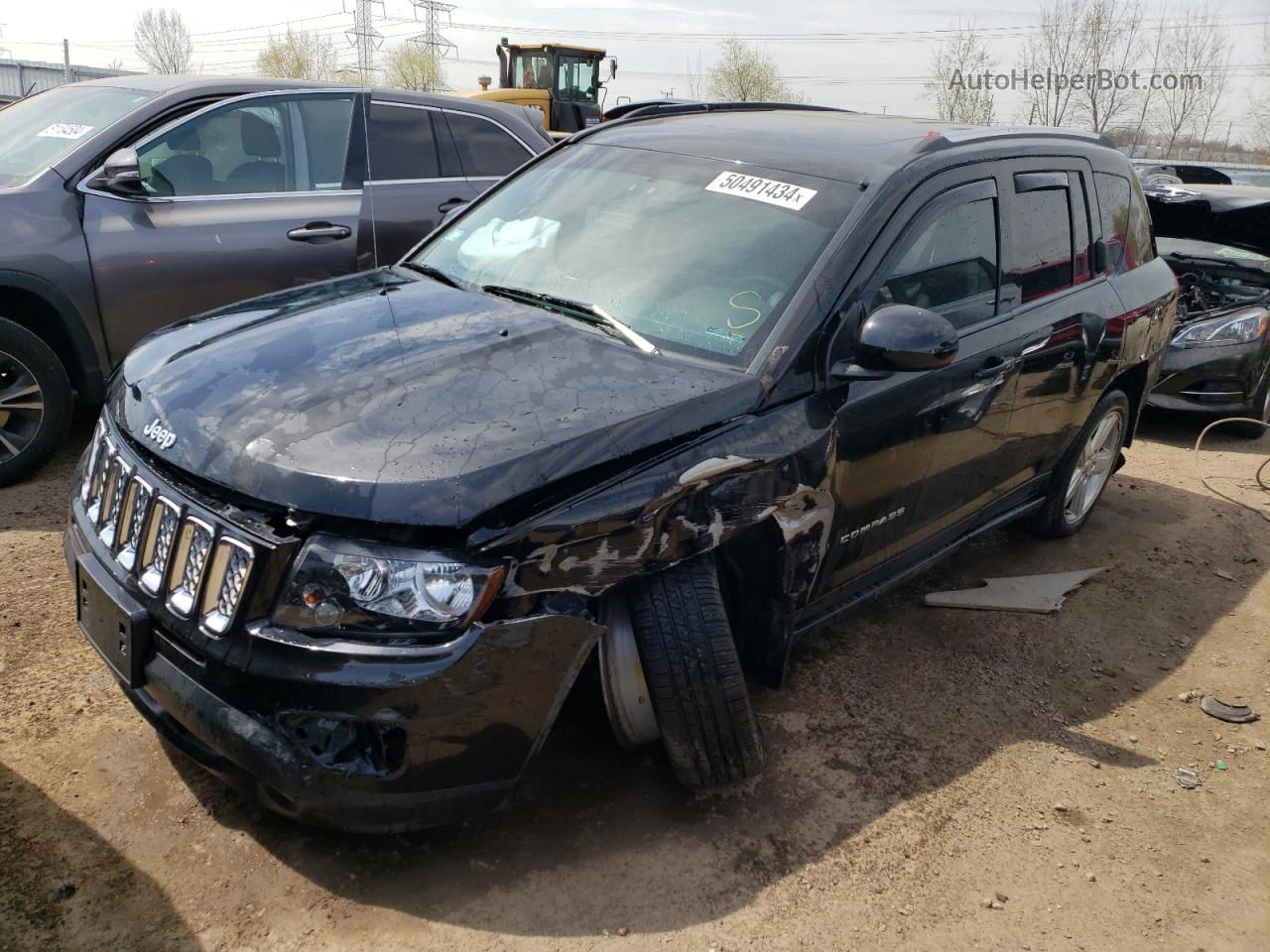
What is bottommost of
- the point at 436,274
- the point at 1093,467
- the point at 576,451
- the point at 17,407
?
the point at 1093,467

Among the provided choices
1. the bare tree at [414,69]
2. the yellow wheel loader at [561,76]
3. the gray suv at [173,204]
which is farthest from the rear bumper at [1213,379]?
the bare tree at [414,69]

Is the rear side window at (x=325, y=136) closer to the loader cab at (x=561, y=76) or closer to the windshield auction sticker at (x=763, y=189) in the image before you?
the windshield auction sticker at (x=763, y=189)

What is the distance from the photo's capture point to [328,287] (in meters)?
3.44

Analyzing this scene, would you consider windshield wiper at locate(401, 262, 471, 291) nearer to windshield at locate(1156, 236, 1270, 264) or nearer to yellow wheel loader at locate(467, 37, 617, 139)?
windshield at locate(1156, 236, 1270, 264)

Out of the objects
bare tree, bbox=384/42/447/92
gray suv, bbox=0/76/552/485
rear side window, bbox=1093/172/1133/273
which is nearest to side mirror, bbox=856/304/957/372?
rear side window, bbox=1093/172/1133/273

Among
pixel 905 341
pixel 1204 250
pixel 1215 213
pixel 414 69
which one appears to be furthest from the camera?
pixel 414 69

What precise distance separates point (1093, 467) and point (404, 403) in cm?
379

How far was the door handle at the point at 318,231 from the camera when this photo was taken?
5156 mm

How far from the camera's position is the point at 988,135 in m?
3.70

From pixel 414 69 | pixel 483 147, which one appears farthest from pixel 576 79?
pixel 414 69

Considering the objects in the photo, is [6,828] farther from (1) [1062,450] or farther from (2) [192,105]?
(1) [1062,450]

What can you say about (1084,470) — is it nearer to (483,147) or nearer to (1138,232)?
(1138,232)

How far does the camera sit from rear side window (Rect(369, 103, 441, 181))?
220 inches

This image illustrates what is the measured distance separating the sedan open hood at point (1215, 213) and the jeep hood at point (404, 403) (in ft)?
18.5
